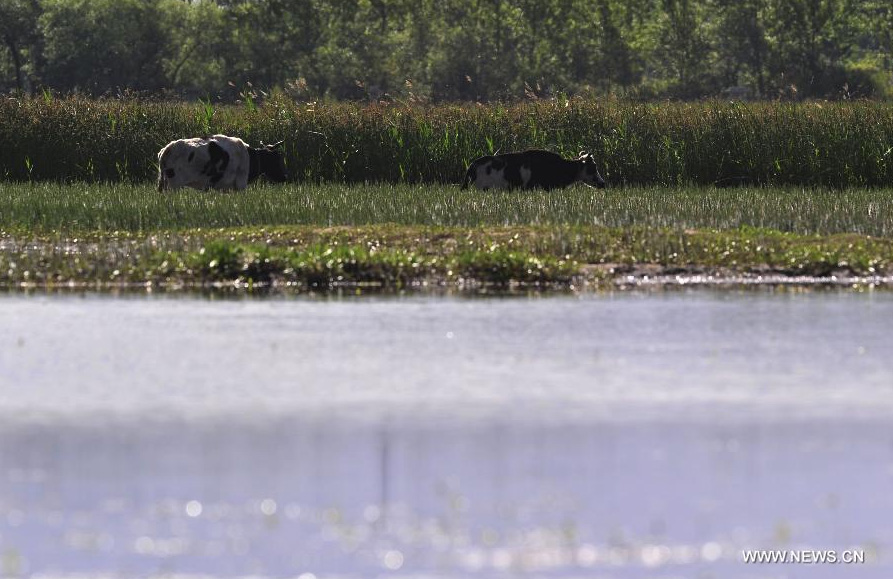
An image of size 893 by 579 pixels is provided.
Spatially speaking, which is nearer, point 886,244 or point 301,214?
point 886,244

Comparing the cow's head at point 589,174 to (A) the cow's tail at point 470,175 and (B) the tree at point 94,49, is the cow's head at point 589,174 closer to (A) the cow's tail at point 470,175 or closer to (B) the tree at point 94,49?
(A) the cow's tail at point 470,175

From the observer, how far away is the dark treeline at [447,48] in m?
99.6

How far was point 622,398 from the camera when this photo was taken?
1198 centimetres

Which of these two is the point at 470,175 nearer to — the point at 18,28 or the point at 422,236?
the point at 422,236

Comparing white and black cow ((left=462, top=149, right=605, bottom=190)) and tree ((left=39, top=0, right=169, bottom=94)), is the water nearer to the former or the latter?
white and black cow ((left=462, top=149, right=605, bottom=190))

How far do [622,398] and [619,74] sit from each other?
9436 cm

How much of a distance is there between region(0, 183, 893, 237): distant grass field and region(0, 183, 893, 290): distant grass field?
0.04m

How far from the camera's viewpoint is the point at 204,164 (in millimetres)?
30453

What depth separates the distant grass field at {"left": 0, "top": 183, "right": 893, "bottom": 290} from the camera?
798 inches

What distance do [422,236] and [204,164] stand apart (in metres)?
8.75

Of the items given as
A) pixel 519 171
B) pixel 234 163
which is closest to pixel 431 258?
pixel 519 171

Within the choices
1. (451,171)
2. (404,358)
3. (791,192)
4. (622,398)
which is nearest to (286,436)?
(622,398)

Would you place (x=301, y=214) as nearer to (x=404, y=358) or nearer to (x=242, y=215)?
(x=242, y=215)

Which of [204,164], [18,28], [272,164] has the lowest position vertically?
[18,28]
